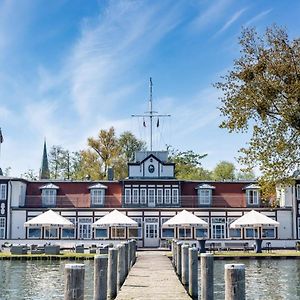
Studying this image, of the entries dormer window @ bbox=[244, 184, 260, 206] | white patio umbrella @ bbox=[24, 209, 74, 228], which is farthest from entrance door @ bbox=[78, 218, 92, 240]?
dormer window @ bbox=[244, 184, 260, 206]

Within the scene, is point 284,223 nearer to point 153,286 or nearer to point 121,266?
point 121,266

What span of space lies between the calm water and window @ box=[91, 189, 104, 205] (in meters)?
18.9

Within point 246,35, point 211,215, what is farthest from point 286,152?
point 211,215

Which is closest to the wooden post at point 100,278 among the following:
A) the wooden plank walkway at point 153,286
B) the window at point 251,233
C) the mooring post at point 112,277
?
the wooden plank walkway at point 153,286

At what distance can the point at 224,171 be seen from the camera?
7762 cm

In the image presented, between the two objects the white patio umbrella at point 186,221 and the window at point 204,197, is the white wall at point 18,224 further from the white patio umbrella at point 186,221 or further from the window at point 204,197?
the window at point 204,197

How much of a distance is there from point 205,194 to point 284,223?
7115 mm

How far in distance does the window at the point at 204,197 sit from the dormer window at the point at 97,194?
8340 mm

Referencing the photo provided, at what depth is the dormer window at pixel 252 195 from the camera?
164 feet

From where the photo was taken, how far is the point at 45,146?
257 feet

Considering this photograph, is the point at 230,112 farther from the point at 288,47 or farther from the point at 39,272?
the point at 39,272

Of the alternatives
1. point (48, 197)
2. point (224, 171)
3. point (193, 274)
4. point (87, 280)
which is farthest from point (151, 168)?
point (193, 274)

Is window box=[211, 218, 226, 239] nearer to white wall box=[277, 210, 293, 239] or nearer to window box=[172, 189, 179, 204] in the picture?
window box=[172, 189, 179, 204]

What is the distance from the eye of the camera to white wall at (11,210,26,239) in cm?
4872
